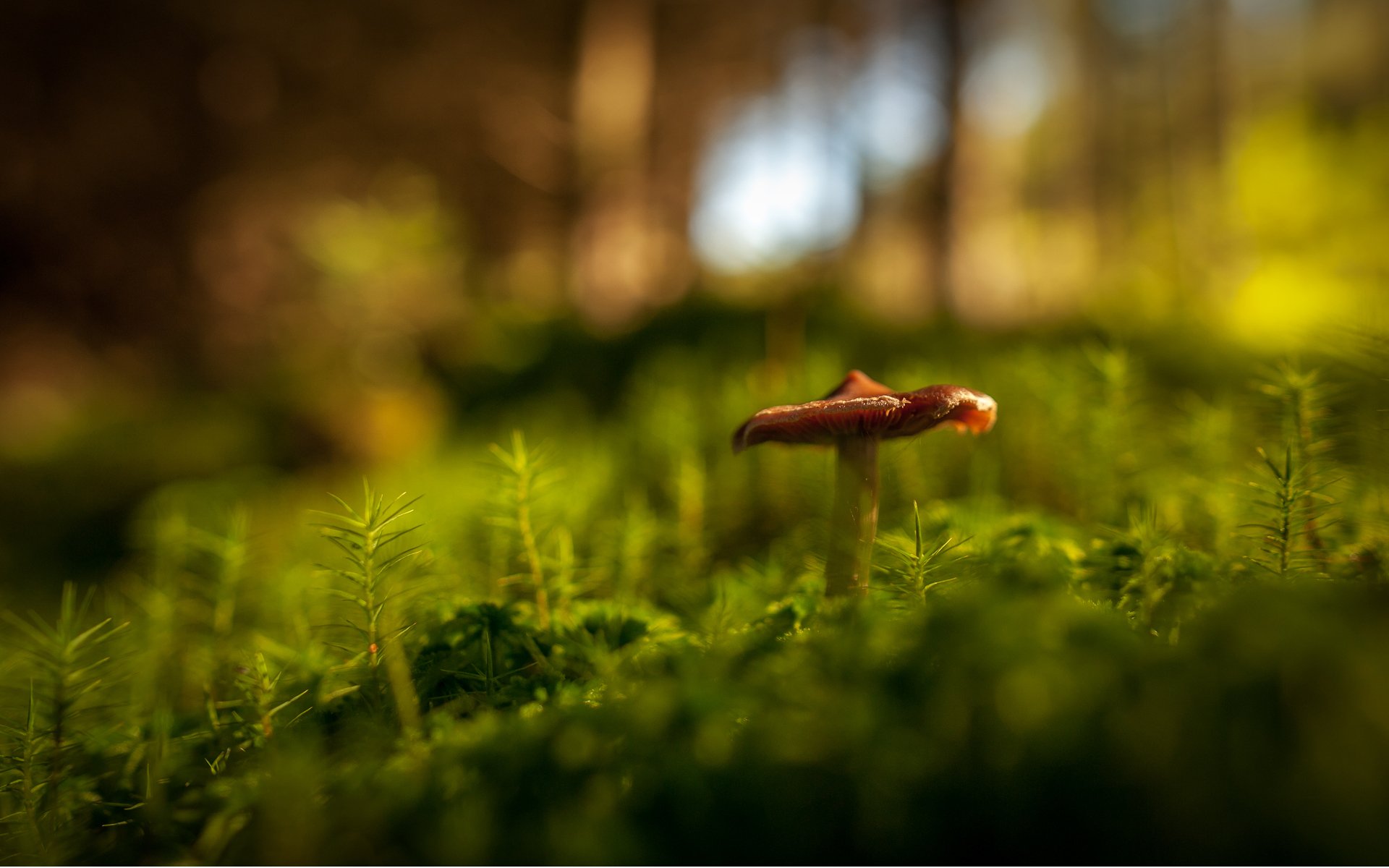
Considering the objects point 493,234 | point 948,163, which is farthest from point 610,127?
point 493,234

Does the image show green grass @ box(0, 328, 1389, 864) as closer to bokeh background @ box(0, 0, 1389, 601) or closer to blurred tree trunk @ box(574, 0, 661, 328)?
bokeh background @ box(0, 0, 1389, 601)

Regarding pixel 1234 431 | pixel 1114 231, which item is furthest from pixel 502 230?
pixel 1114 231

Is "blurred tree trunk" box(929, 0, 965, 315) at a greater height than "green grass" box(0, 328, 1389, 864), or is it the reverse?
"blurred tree trunk" box(929, 0, 965, 315)

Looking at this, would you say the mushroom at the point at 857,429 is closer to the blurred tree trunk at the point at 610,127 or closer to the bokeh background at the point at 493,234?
the bokeh background at the point at 493,234

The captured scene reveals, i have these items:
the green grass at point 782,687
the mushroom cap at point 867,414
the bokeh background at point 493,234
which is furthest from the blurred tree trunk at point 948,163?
the mushroom cap at point 867,414

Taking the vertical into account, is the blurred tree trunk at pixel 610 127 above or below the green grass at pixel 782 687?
above

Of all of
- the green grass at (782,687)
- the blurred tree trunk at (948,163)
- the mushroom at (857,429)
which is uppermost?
the blurred tree trunk at (948,163)

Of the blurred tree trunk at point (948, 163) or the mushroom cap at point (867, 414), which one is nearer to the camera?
the mushroom cap at point (867, 414)

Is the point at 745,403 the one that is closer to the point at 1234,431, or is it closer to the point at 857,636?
the point at 1234,431

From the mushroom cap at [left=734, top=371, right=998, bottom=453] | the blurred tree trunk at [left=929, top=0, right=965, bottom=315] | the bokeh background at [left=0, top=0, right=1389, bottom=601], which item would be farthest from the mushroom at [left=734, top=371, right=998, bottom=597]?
the blurred tree trunk at [left=929, top=0, right=965, bottom=315]
